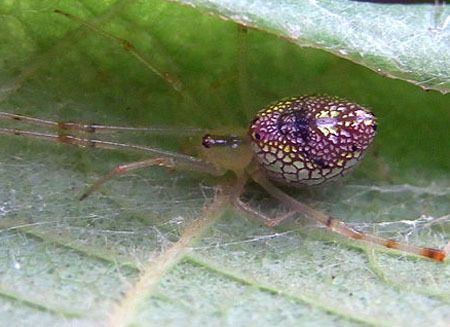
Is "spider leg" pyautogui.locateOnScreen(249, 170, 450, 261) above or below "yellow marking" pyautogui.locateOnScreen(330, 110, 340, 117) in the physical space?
below

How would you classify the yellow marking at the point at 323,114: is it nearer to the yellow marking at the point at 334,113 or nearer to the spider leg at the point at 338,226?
the yellow marking at the point at 334,113

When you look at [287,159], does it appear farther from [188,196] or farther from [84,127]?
[84,127]

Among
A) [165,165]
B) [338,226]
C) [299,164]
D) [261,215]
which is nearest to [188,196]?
[165,165]

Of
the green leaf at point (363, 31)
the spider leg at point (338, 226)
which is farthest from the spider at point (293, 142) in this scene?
the green leaf at point (363, 31)

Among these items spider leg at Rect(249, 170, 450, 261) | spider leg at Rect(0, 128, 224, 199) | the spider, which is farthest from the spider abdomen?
spider leg at Rect(0, 128, 224, 199)

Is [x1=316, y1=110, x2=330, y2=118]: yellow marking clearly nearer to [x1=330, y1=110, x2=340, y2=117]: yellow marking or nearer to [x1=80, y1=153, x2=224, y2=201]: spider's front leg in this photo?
[x1=330, y1=110, x2=340, y2=117]: yellow marking

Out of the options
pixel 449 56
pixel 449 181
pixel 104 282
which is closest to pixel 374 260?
pixel 449 181

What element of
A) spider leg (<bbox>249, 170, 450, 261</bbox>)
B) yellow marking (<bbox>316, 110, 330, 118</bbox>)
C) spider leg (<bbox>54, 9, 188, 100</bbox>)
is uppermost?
spider leg (<bbox>54, 9, 188, 100</bbox>)

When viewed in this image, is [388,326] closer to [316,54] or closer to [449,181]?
[449,181]

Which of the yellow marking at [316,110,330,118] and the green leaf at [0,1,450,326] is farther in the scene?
the yellow marking at [316,110,330,118]
